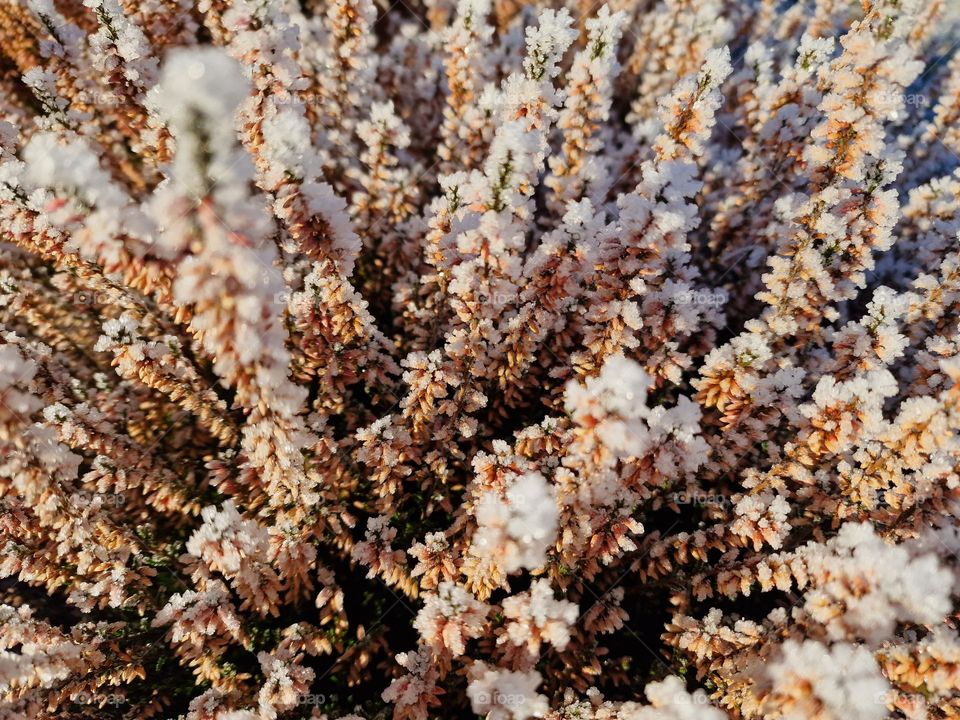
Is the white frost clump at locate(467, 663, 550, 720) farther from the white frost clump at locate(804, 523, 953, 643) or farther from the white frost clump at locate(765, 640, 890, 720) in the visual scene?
the white frost clump at locate(804, 523, 953, 643)

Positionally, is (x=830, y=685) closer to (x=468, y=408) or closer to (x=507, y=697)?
(x=507, y=697)

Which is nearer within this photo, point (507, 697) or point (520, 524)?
point (520, 524)

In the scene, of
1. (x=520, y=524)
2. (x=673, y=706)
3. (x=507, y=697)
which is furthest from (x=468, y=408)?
(x=673, y=706)

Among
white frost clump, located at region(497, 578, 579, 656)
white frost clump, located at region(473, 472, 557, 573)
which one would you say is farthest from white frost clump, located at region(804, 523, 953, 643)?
white frost clump, located at region(473, 472, 557, 573)

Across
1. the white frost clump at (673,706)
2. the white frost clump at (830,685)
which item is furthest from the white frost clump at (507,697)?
the white frost clump at (830,685)

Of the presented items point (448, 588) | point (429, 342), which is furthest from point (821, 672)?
point (429, 342)

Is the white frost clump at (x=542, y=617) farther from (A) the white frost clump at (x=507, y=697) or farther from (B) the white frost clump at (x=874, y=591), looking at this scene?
(B) the white frost clump at (x=874, y=591)
